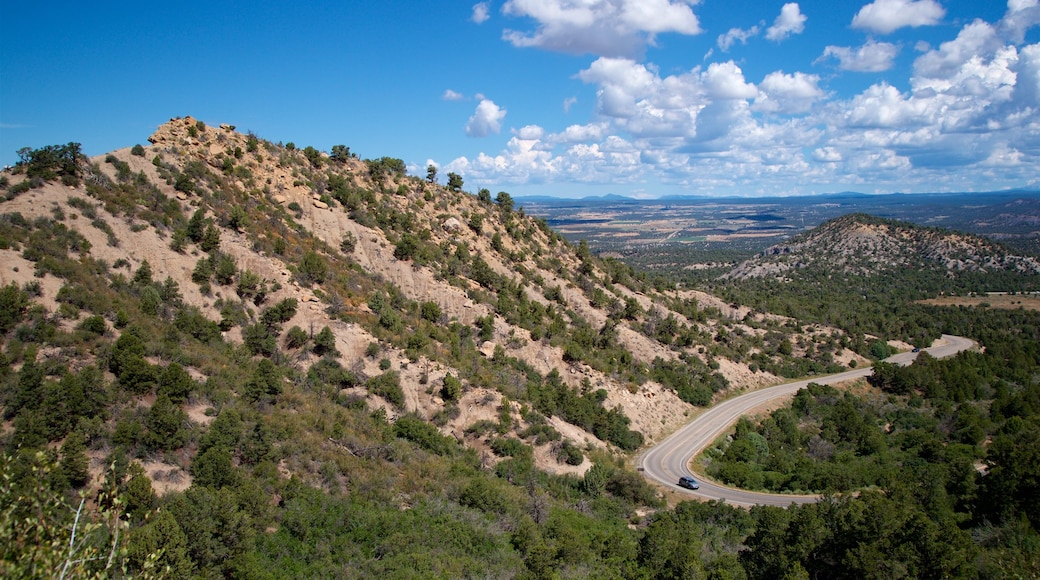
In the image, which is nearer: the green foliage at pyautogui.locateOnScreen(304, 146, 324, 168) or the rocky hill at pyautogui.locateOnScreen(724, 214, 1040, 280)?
the green foliage at pyautogui.locateOnScreen(304, 146, 324, 168)

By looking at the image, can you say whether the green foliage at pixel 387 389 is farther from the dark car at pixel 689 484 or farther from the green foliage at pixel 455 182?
the green foliage at pixel 455 182

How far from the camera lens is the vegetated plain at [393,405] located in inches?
758

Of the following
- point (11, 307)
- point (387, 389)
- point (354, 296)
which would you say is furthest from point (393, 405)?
point (11, 307)

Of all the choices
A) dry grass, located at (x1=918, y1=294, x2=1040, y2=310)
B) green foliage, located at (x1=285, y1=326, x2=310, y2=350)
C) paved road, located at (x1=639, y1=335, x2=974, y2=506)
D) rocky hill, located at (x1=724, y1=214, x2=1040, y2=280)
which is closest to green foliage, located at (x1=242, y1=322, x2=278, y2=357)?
green foliage, located at (x1=285, y1=326, x2=310, y2=350)

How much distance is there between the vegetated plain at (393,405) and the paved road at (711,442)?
1445mm

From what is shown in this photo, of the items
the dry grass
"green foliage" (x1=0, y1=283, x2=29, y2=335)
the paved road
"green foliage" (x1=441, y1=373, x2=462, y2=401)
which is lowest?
the paved road

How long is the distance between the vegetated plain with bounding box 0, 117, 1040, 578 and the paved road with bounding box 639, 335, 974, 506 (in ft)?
4.74

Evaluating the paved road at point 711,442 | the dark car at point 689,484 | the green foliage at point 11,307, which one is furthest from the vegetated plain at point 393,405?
the dark car at point 689,484

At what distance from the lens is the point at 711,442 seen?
138 ft

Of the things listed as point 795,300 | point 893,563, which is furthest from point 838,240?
point 893,563

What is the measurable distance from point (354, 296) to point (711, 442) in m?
28.8

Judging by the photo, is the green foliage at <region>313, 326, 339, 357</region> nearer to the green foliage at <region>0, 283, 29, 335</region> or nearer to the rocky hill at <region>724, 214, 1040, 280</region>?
the green foliage at <region>0, 283, 29, 335</region>

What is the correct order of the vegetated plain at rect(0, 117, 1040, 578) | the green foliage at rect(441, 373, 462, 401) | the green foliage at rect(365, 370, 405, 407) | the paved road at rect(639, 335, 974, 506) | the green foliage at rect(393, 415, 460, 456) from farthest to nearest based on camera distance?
the paved road at rect(639, 335, 974, 506)
the green foliage at rect(441, 373, 462, 401)
the green foliage at rect(365, 370, 405, 407)
the green foliage at rect(393, 415, 460, 456)
the vegetated plain at rect(0, 117, 1040, 578)

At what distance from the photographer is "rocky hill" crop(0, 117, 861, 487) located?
2941cm
